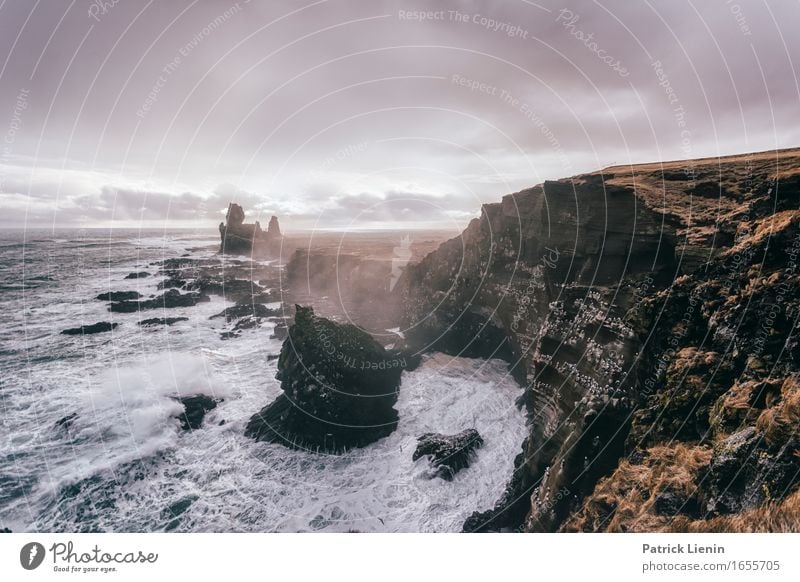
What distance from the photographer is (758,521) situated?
7832 millimetres

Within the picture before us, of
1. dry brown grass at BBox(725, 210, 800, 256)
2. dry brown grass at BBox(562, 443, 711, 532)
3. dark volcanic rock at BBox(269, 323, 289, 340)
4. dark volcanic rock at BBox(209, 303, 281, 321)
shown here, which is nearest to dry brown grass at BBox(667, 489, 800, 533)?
dry brown grass at BBox(562, 443, 711, 532)

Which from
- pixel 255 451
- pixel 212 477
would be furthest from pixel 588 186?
pixel 212 477

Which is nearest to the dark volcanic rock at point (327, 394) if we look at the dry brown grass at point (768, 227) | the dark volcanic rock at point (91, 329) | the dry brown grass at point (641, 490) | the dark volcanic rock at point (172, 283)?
the dry brown grass at point (641, 490)

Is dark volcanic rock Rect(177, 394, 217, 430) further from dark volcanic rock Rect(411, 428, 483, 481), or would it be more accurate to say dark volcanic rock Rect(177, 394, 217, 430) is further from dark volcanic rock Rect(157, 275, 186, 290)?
dark volcanic rock Rect(157, 275, 186, 290)

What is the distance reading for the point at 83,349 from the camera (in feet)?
102

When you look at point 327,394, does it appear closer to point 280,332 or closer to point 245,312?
point 280,332

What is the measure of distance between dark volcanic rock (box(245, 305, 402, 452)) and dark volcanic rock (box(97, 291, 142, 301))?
37.9 meters

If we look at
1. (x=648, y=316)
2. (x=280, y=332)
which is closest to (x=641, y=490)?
(x=648, y=316)

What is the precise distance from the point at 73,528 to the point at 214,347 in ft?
62.1

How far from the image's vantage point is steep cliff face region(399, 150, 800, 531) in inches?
401

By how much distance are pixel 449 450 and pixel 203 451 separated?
13407 millimetres

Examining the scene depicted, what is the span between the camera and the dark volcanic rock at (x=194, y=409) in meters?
20.6

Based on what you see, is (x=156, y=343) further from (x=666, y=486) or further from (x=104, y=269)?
(x=104, y=269)

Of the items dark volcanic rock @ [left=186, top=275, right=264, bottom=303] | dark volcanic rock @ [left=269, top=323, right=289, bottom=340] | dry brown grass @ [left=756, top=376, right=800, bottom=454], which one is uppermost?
dry brown grass @ [left=756, top=376, right=800, bottom=454]
